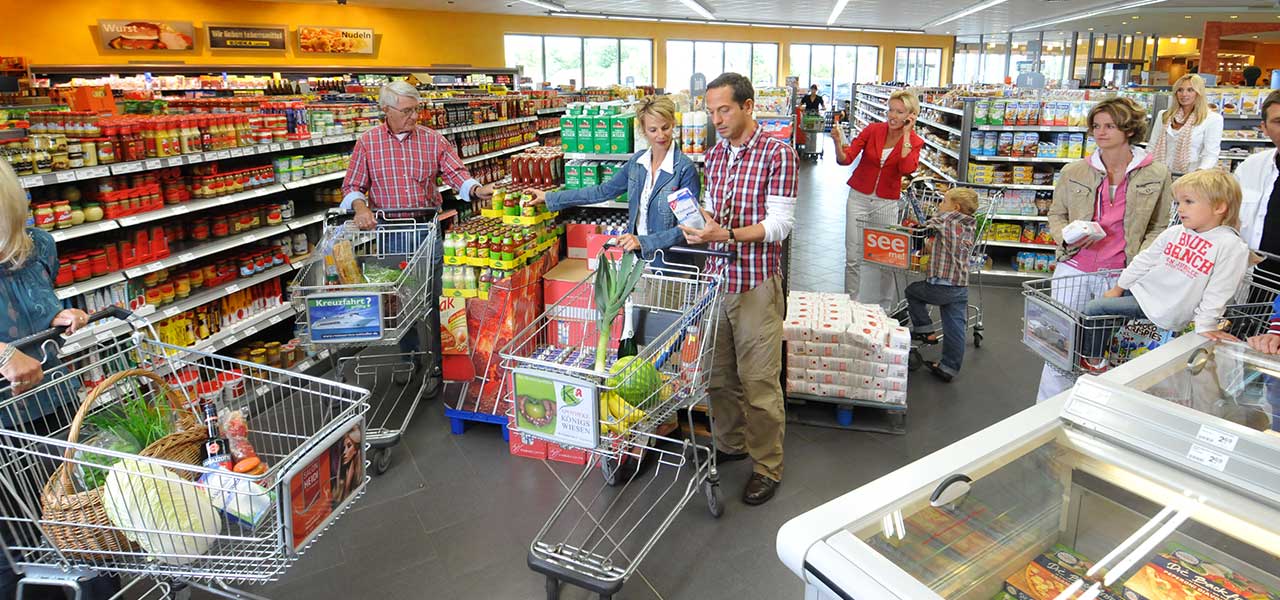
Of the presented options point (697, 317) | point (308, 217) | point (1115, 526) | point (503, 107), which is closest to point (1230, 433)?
point (1115, 526)

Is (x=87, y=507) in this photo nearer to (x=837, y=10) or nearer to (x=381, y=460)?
(x=381, y=460)

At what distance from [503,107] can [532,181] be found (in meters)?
5.58

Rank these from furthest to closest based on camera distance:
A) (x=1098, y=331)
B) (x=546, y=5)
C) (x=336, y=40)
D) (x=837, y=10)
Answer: (x=837, y=10), (x=546, y=5), (x=336, y=40), (x=1098, y=331)

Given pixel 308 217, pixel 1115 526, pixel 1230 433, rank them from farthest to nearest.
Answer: pixel 308 217
pixel 1115 526
pixel 1230 433

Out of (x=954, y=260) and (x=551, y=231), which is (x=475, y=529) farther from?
(x=954, y=260)

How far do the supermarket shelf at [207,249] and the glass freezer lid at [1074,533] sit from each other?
4410mm

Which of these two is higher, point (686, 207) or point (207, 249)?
point (686, 207)

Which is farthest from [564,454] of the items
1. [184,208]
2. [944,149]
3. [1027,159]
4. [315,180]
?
[944,149]

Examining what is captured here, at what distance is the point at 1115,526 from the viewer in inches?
66.4

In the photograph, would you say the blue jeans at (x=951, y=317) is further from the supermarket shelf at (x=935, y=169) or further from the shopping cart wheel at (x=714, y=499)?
the supermarket shelf at (x=935, y=169)

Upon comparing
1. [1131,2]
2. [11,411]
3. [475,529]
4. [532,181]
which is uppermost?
[1131,2]

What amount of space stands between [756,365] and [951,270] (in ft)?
7.25

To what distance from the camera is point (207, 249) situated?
16.1ft

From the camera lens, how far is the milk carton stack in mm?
4328
